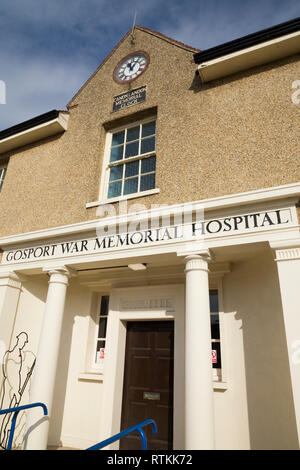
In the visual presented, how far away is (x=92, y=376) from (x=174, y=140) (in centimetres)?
526

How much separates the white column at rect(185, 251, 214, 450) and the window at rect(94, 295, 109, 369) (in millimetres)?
3173

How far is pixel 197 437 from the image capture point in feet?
12.7

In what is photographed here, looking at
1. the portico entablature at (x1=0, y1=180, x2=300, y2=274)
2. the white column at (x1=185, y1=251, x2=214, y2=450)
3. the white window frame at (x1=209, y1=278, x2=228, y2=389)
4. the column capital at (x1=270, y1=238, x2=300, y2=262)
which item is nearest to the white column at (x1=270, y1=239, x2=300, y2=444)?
the column capital at (x1=270, y1=238, x2=300, y2=262)

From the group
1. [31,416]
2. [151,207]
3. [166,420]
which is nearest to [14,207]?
[151,207]

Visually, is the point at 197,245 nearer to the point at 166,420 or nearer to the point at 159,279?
the point at 159,279

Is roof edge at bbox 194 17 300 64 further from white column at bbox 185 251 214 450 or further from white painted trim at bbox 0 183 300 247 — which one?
white column at bbox 185 251 214 450

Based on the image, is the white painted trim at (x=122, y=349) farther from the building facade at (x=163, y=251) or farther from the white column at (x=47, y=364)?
the white column at (x=47, y=364)

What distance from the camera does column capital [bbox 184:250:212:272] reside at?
4.68m

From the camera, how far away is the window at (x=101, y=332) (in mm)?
6832

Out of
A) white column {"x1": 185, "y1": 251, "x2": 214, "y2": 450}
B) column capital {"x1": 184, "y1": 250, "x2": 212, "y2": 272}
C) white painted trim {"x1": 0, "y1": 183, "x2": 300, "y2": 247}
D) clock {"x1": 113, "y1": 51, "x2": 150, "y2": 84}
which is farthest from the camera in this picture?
clock {"x1": 113, "y1": 51, "x2": 150, "y2": 84}

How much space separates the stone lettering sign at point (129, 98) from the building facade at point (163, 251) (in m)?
0.03

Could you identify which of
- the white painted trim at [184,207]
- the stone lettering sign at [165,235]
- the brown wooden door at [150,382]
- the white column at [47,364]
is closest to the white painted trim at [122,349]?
the brown wooden door at [150,382]

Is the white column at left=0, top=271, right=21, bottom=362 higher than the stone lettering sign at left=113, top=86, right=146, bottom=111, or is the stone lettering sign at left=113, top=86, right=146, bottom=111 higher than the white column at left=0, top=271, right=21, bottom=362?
the stone lettering sign at left=113, top=86, right=146, bottom=111
